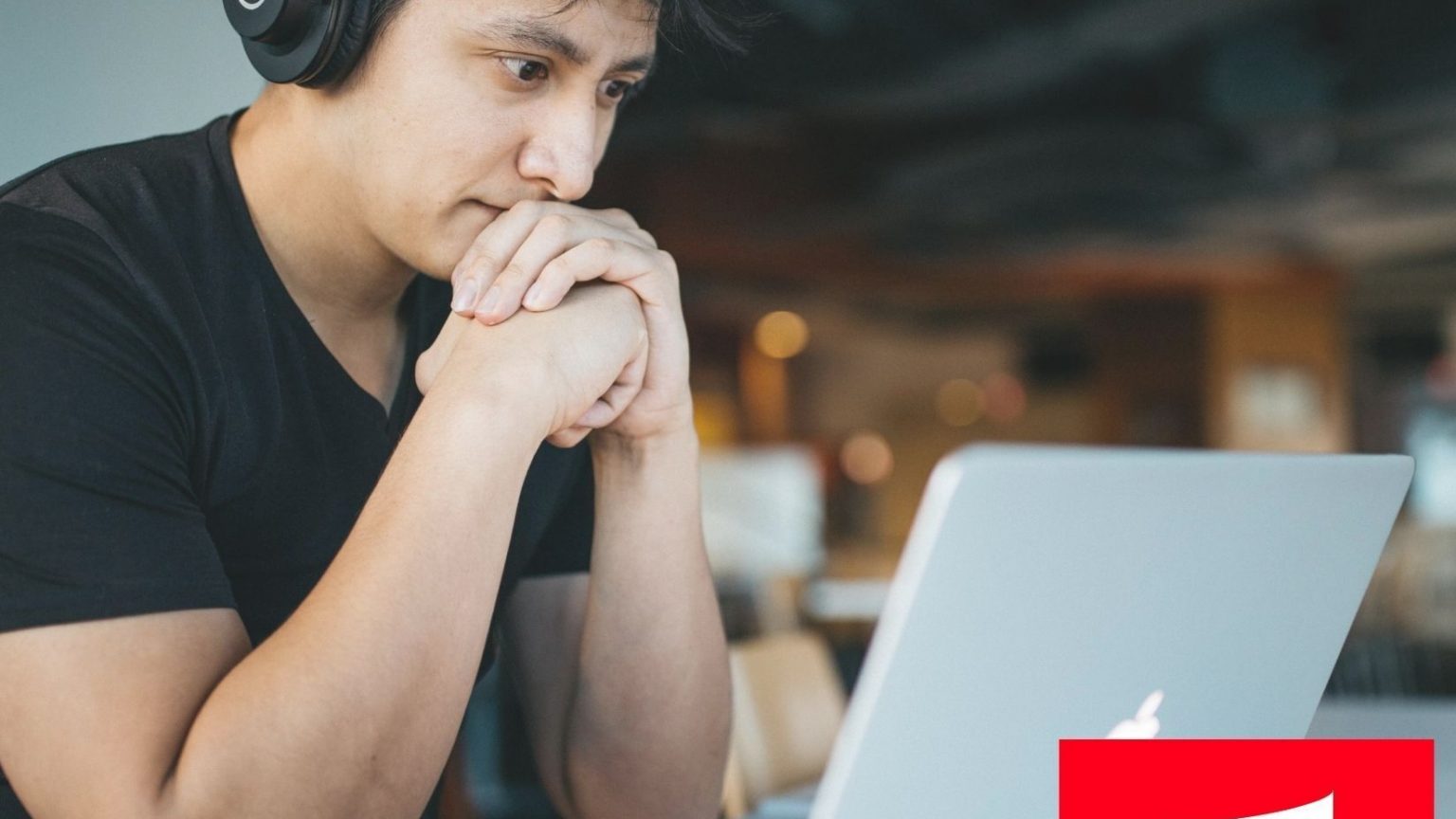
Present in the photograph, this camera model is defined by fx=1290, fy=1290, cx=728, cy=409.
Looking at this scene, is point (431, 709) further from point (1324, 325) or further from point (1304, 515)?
point (1324, 325)

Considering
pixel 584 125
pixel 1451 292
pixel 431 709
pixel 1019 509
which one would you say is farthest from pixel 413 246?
pixel 1451 292

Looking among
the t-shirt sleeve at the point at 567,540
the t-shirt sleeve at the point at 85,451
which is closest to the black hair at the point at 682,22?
the t-shirt sleeve at the point at 85,451

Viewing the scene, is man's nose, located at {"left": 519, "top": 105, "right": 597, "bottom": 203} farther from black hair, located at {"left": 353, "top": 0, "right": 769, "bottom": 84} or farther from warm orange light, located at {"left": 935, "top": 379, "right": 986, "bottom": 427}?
warm orange light, located at {"left": 935, "top": 379, "right": 986, "bottom": 427}

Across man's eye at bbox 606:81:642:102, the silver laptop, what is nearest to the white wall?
man's eye at bbox 606:81:642:102

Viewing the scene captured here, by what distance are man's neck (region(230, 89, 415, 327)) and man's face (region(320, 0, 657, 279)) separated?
31 millimetres

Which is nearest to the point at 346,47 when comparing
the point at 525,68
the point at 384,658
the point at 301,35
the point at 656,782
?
the point at 301,35

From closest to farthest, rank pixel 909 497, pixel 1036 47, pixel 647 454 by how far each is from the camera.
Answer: pixel 647 454 < pixel 1036 47 < pixel 909 497

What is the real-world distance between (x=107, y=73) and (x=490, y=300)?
2.28 ft

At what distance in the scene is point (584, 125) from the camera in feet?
3.35

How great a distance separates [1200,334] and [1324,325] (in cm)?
91

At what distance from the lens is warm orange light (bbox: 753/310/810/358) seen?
11.3 meters

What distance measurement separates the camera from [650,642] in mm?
1134

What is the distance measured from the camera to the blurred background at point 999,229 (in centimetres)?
233

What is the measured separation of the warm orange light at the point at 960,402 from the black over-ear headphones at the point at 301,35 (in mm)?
14158
